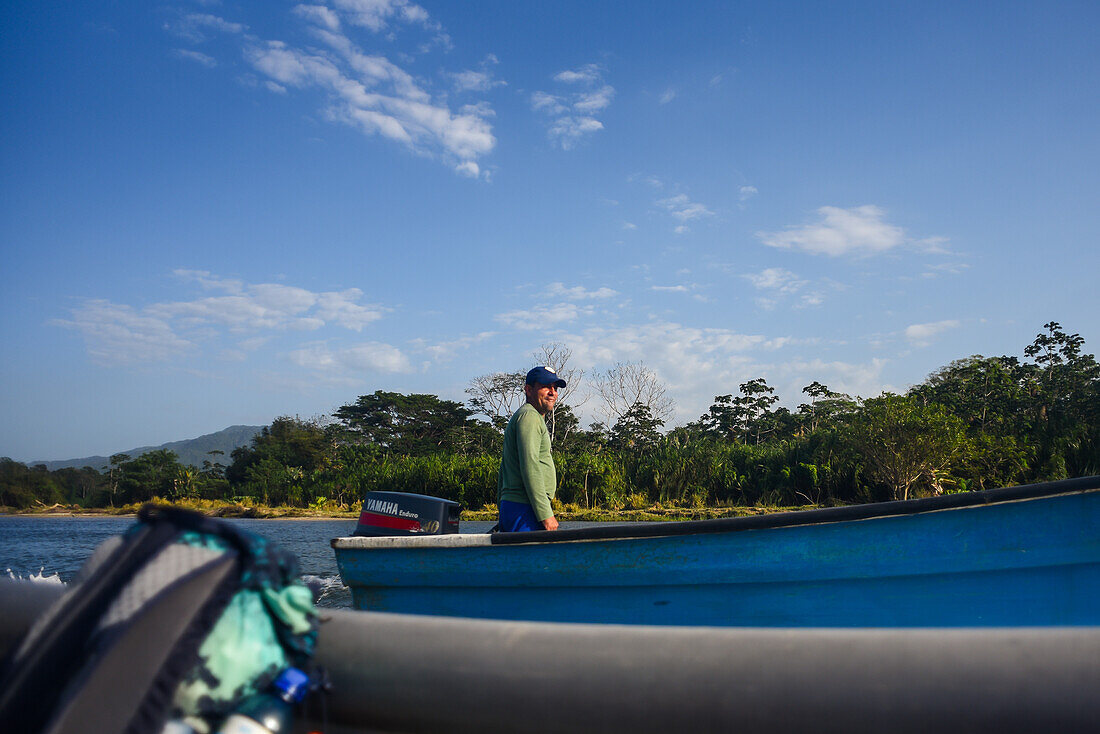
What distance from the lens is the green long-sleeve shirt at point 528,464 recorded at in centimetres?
427

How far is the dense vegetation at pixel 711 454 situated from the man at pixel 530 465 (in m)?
17.5

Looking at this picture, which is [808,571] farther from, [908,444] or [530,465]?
[908,444]

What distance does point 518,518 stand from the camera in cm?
439

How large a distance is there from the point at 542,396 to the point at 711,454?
19.7 metres

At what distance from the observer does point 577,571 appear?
3844 mm

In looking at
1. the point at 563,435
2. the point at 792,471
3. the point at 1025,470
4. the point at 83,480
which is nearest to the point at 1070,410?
the point at 1025,470

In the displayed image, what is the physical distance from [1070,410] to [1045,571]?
28.9 m

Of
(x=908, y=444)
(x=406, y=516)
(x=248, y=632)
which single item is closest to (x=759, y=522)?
(x=406, y=516)

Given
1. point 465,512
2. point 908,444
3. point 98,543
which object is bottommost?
point 465,512

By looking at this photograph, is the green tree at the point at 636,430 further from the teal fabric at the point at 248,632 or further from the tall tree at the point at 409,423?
the teal fabric at the point at 248,632

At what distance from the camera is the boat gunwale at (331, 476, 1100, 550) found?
3336 millimetres

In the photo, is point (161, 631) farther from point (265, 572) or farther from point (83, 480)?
point (83, 480)

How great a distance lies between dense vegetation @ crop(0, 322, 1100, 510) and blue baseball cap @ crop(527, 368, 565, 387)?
57.5 ft

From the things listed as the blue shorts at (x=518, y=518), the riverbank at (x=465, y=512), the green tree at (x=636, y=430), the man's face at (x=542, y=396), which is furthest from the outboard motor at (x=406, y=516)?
the green tree at (x=636, y=430)
